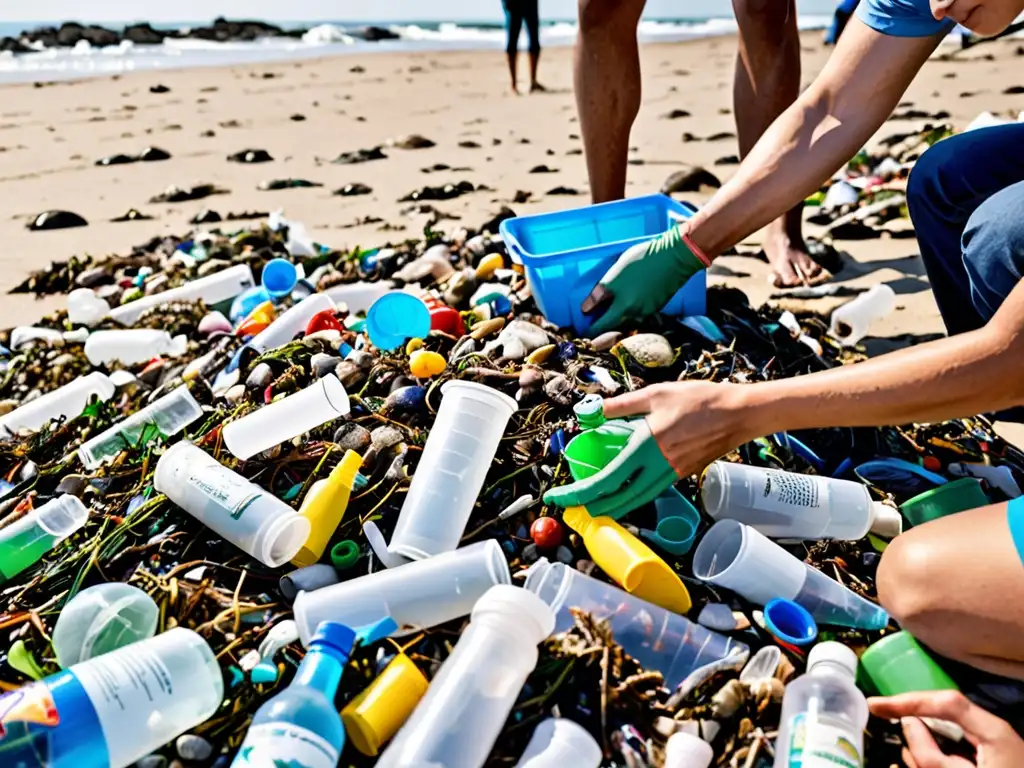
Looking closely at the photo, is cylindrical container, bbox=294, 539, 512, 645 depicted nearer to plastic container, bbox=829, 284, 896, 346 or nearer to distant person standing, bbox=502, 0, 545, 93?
plastic container, bbox=829, 284, 896, 346

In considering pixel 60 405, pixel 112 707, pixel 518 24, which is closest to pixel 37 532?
pixel 112 707

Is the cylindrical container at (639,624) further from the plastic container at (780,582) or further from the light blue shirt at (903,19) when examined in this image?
the light blue shirt at (903,19)

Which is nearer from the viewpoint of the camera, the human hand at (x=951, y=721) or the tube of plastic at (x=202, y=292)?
the human hand at (x=951, y=721)

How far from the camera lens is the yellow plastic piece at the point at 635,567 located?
194 centimetres

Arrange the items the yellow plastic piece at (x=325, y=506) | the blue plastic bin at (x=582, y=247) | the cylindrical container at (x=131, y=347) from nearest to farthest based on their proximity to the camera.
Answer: the yellow plastic piece at (x=325, y=506) < the blue plastic bin at (x=582, y=247) < the cylindrical container at (x=131, y=347)

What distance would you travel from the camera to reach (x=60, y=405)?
3.12m

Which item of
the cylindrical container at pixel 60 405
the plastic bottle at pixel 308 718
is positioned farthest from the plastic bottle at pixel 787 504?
the cylindrical container at pixel 60 405

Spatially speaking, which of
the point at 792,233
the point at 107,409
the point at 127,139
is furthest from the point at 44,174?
the point at 792,233

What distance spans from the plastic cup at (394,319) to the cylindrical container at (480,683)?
1.39 m

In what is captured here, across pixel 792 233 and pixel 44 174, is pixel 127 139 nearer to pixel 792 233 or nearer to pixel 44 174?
pixel 44 174

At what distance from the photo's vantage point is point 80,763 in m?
1.51

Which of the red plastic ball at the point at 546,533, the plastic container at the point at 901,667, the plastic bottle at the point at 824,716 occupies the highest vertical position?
the red plastic ball at the point at 546,533

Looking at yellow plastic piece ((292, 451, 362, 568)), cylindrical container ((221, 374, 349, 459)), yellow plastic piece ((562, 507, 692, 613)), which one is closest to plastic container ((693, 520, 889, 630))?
yellow plastic piece ((562, 507, 692, 613))

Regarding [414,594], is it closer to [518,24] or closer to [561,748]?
[561,748]
